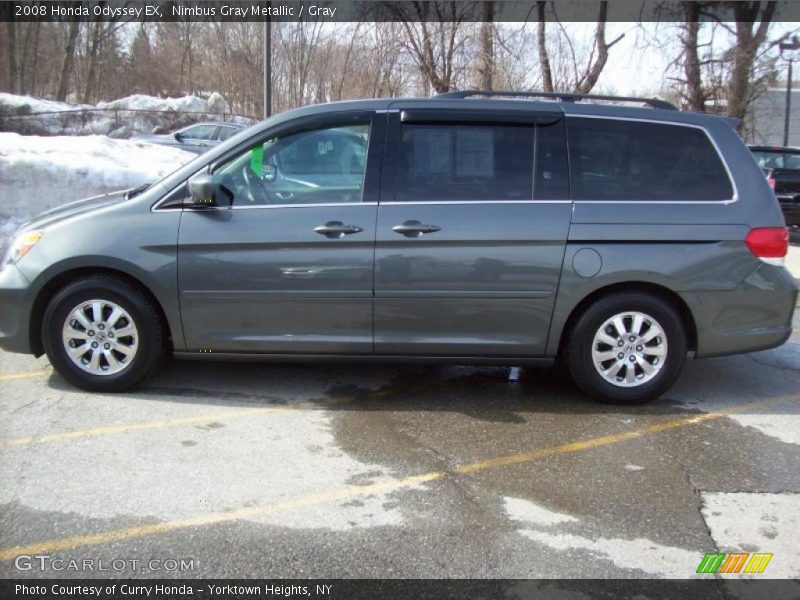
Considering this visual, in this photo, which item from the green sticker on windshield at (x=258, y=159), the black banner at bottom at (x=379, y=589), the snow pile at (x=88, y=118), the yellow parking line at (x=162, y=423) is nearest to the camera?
the black banner at bottom at (x=379, y=589)

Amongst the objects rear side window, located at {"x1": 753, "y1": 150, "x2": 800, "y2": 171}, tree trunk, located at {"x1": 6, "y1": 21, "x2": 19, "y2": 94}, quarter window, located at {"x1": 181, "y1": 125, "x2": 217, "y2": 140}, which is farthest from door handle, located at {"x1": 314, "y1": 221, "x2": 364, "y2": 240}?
tree trunk, located at {"x1": 6, "y1": 21, "x2": 19, "y2": 94}

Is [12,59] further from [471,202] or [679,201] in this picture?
[679,201]

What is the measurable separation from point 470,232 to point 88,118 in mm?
27693

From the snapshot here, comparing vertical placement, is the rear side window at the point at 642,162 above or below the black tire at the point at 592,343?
above

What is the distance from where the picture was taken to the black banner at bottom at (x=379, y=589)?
263 cm

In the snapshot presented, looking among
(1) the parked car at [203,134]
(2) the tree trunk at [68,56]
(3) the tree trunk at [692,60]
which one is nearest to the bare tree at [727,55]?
(3) the tree trunk at [692,60]

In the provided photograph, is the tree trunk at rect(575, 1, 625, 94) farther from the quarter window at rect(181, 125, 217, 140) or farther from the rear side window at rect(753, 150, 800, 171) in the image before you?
the quarter window at rect(181, 125, 217, 140)

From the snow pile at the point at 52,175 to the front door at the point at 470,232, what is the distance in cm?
619

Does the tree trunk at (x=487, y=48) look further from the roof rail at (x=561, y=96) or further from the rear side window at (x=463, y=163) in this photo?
the rear side window at (x=463, y=163)

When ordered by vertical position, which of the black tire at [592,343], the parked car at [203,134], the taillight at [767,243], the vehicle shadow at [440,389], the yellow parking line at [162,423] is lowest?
the yellow parking line at [162,423]

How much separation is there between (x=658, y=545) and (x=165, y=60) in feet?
150

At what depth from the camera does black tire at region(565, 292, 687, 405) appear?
4371 millimetres

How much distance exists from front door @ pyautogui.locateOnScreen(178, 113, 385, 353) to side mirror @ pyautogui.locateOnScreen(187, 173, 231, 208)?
4 cm

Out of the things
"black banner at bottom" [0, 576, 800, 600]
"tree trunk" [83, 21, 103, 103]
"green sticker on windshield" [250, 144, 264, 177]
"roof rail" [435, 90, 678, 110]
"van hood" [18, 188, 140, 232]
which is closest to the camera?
"black banner at bottom" [0, 576, 800, 600]
